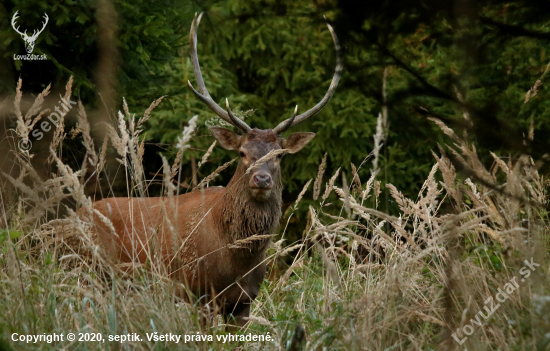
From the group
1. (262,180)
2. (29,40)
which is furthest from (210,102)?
(29,40)

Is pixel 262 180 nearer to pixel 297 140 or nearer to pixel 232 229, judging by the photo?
pixel 232 229

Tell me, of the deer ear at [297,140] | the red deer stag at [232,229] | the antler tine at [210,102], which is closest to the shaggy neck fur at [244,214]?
the red deer stag at [232,229]

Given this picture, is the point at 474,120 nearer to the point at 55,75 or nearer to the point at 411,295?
the point at 411,295

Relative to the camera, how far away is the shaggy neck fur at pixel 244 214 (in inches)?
205

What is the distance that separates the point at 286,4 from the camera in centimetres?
300

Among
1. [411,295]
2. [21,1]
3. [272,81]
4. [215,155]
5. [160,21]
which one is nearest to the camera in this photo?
[411,295]

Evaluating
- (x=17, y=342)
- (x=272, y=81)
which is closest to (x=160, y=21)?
(x=17, y=342)

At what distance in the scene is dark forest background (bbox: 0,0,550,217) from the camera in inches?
110

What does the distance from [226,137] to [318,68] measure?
548cm

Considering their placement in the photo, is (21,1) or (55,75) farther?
(55,75)

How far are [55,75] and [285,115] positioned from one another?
5083 mm

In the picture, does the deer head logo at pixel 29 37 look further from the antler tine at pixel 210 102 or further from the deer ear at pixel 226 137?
the deer ear at pixel 226 137

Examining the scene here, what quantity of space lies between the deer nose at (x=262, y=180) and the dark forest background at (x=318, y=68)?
58 centimetres

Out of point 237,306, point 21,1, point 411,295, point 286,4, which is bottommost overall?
point 237,306
